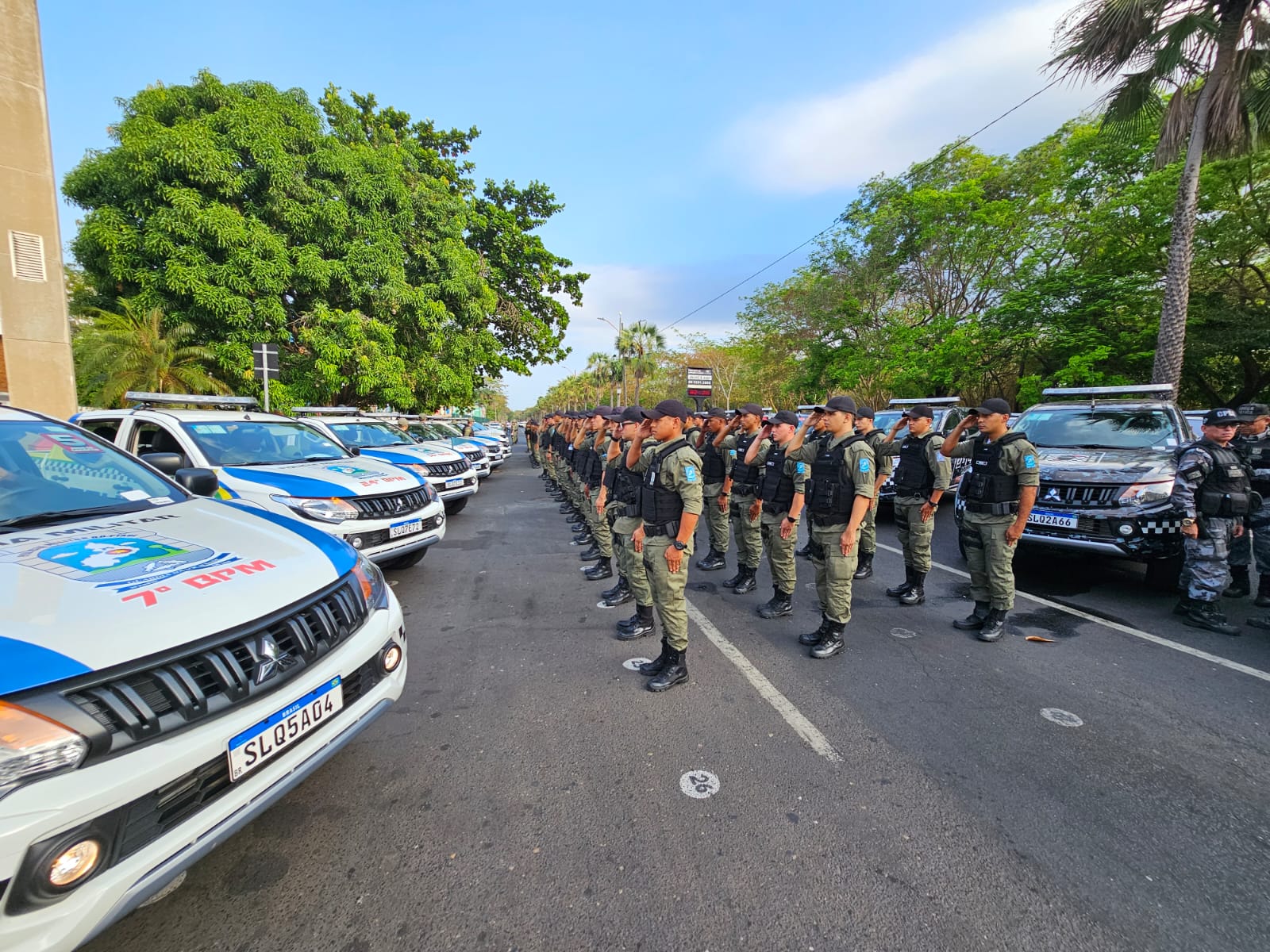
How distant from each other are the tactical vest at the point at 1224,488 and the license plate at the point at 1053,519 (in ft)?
2.59

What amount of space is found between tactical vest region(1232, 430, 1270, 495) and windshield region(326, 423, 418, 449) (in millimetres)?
10873

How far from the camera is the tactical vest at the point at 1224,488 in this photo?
13.1ft

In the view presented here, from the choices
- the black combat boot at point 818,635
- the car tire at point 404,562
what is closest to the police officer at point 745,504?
the black combat boot at point 818,635

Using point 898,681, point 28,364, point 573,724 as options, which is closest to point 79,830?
point 573,724

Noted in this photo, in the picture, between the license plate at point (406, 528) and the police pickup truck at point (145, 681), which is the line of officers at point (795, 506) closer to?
the police pickup truck at point (145, 681)

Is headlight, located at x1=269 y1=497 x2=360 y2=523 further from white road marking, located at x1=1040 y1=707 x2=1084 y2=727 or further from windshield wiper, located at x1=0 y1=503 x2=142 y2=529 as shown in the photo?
white road marking, located at x1=1040 y1=707 x2=1084 y2=727

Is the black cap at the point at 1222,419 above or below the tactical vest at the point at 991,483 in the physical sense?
above

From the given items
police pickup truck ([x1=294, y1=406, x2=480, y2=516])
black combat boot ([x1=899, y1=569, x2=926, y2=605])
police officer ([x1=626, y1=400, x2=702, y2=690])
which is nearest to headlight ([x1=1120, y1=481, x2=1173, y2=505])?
black combat boot ([x1=899, y1=569, x2=926, y2=605])

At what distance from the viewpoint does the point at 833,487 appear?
148 inches

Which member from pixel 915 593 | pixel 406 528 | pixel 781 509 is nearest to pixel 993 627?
pixel 915 593

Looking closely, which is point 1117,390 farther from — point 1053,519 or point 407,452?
point 407,452

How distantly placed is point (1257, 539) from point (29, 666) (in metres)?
7.75

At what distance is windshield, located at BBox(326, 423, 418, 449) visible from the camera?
867 centimetres

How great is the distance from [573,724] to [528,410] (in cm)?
15682
